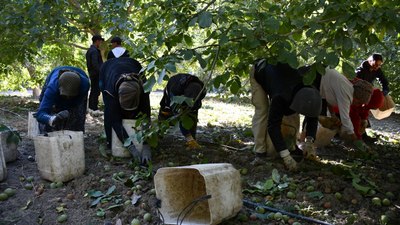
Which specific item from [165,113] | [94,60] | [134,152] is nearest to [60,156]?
[134,152]

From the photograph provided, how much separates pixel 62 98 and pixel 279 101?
236 centimetres

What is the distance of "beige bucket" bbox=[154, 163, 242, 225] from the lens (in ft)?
8.47

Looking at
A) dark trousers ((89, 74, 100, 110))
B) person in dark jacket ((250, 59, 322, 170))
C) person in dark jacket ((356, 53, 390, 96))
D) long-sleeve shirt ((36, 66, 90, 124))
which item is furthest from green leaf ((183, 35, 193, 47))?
dark trousers ((89, 74, 100, 110))

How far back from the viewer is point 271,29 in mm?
2572

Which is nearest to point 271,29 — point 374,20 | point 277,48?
point 277,48

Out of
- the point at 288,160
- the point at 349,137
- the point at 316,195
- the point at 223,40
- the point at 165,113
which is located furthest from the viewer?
the point at 165,113

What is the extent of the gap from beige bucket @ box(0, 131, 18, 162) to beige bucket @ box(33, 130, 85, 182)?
0.49 meters

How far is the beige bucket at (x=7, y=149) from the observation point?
3.93 metres

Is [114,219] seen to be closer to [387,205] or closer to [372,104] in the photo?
[387,205]

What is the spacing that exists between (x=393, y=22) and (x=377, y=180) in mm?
1832

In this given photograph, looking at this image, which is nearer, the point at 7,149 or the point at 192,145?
the point at 7,149

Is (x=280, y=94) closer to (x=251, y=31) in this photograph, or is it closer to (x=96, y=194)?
(x=251, y=31)

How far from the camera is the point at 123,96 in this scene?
13.2 ft

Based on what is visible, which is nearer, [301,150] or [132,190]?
[132,190]
